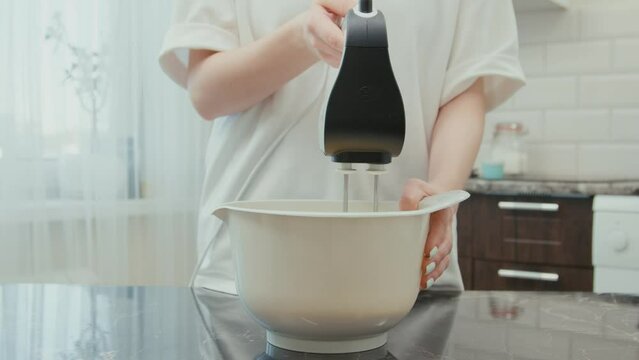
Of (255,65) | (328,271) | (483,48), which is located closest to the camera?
(328,271)

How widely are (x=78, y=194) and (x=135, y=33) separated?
485 millimetres

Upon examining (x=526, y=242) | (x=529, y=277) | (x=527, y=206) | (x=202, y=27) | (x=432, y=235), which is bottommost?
(x=529, y=277)

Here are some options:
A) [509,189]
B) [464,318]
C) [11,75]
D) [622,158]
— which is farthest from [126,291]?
[622,158]

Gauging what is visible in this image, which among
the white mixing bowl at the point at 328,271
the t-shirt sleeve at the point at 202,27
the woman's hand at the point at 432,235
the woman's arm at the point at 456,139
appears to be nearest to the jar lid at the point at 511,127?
the woman's arm at the point at 456,139

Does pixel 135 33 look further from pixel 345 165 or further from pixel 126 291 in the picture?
pixel 345 165


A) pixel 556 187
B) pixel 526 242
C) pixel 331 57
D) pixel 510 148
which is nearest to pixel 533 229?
pixel 526 242

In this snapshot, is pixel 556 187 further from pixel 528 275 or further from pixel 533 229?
pixel 528 275

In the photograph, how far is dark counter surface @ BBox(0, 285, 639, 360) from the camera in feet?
1.86

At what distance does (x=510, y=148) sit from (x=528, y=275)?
1.86ft

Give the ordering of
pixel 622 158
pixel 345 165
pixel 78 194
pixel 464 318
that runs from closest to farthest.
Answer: pixel 345 165 → pixel 464 318 → pixel 78 194 → pixel 622 158

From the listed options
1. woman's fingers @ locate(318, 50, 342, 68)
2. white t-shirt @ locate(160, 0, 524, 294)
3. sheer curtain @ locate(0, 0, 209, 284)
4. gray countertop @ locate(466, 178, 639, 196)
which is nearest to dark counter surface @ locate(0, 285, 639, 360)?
white t-shirt @ locate(160, 0, 524, 294)

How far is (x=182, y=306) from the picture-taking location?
748 millimetres

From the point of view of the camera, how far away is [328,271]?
519mm

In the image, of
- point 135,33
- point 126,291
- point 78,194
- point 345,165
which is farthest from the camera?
point 135,33
